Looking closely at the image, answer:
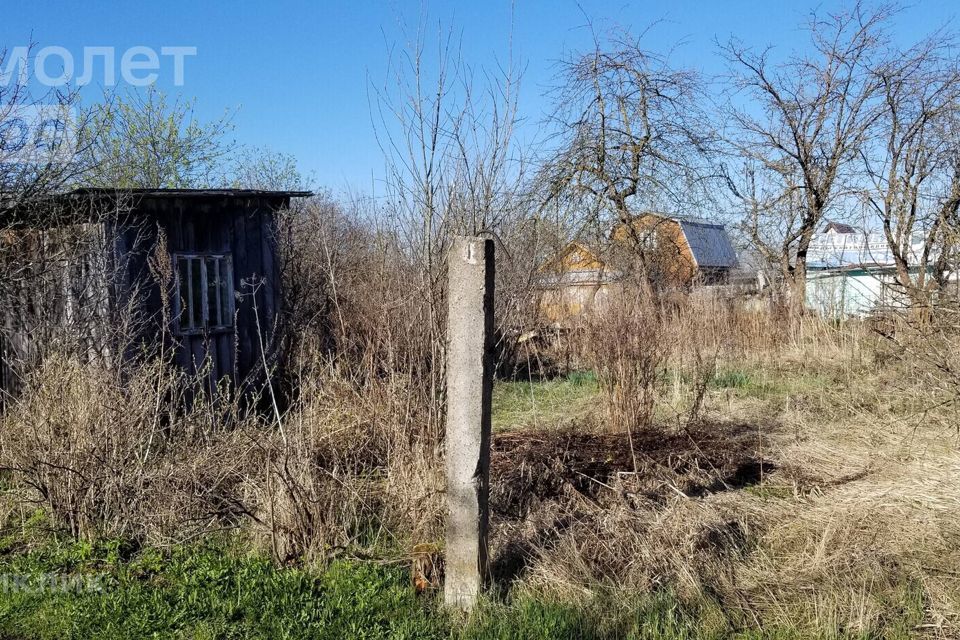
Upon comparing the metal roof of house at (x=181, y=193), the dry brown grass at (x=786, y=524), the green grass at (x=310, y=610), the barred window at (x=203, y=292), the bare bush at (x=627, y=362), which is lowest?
the green grass at (x=310, y=610)

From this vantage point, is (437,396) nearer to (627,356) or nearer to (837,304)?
(627,356)

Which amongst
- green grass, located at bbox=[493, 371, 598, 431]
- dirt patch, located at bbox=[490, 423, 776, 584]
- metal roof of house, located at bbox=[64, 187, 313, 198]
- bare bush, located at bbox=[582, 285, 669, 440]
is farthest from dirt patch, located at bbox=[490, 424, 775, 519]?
metal roof of house, located at bbox=[64, 187, 313, 198]

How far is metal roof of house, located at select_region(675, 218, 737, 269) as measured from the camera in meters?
16.0

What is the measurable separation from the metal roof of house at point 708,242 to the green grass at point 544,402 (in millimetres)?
5732

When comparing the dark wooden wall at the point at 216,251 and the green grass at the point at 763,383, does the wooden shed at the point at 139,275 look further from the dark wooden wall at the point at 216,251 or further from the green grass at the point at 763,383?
the green grass at the point at 763,383

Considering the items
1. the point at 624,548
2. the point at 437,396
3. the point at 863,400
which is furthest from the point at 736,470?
the point at 863,400

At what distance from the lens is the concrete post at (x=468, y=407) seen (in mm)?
3502

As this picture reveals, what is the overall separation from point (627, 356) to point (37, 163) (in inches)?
220

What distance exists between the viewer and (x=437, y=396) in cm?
516

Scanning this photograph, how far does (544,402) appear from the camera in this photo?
9.22 m

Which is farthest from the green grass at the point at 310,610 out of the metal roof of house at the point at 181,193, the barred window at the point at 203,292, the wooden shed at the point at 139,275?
the barred window at the point at 203,292

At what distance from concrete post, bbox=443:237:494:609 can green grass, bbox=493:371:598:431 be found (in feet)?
11.0

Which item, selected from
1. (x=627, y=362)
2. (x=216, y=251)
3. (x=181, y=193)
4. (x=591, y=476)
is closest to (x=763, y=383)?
(x=627, y=362)

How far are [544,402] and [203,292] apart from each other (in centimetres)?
428
